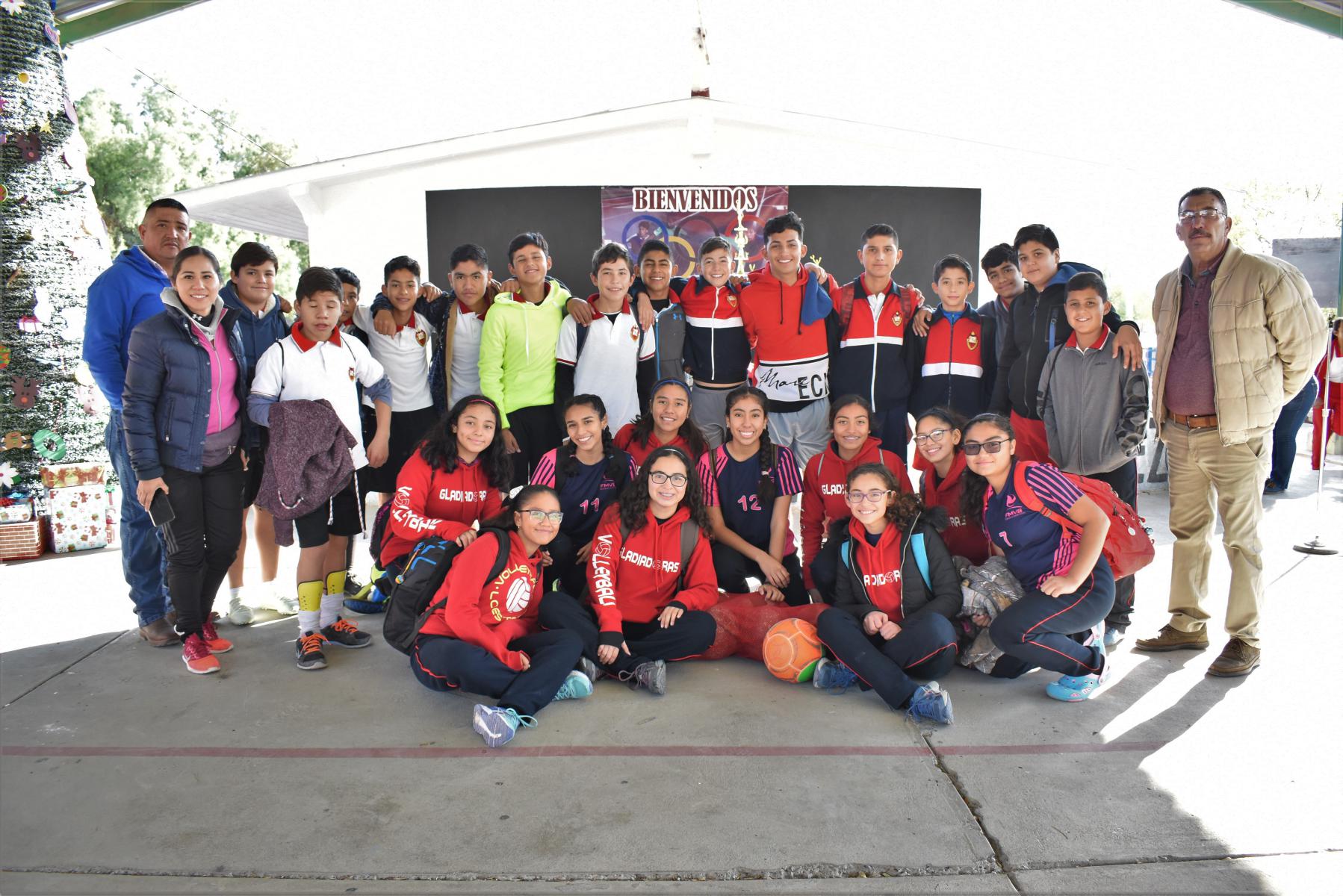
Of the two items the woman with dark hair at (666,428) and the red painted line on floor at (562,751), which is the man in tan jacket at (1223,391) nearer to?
the red painted line on floor at (562,751)

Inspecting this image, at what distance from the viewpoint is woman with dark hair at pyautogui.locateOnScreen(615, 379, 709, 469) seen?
13.0 ft

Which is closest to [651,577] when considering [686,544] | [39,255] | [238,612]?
[686,544]

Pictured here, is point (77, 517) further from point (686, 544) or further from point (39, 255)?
point (686, 544)

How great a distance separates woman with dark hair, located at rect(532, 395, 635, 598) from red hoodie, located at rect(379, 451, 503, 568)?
26cm

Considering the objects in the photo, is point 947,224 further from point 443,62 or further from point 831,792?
point 443,62

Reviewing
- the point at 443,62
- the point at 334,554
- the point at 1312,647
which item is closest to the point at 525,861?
the point at 334,554

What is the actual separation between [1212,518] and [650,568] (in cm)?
235

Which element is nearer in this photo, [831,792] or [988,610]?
[831,792]

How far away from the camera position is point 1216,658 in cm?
346

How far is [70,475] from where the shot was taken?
17.8 feet

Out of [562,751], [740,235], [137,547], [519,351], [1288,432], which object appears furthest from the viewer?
[740,235]

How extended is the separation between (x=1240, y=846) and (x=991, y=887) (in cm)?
71

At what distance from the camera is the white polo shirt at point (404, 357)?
4426 mm

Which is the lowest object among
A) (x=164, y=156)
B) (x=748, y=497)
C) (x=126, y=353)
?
(x=748, y=497)
